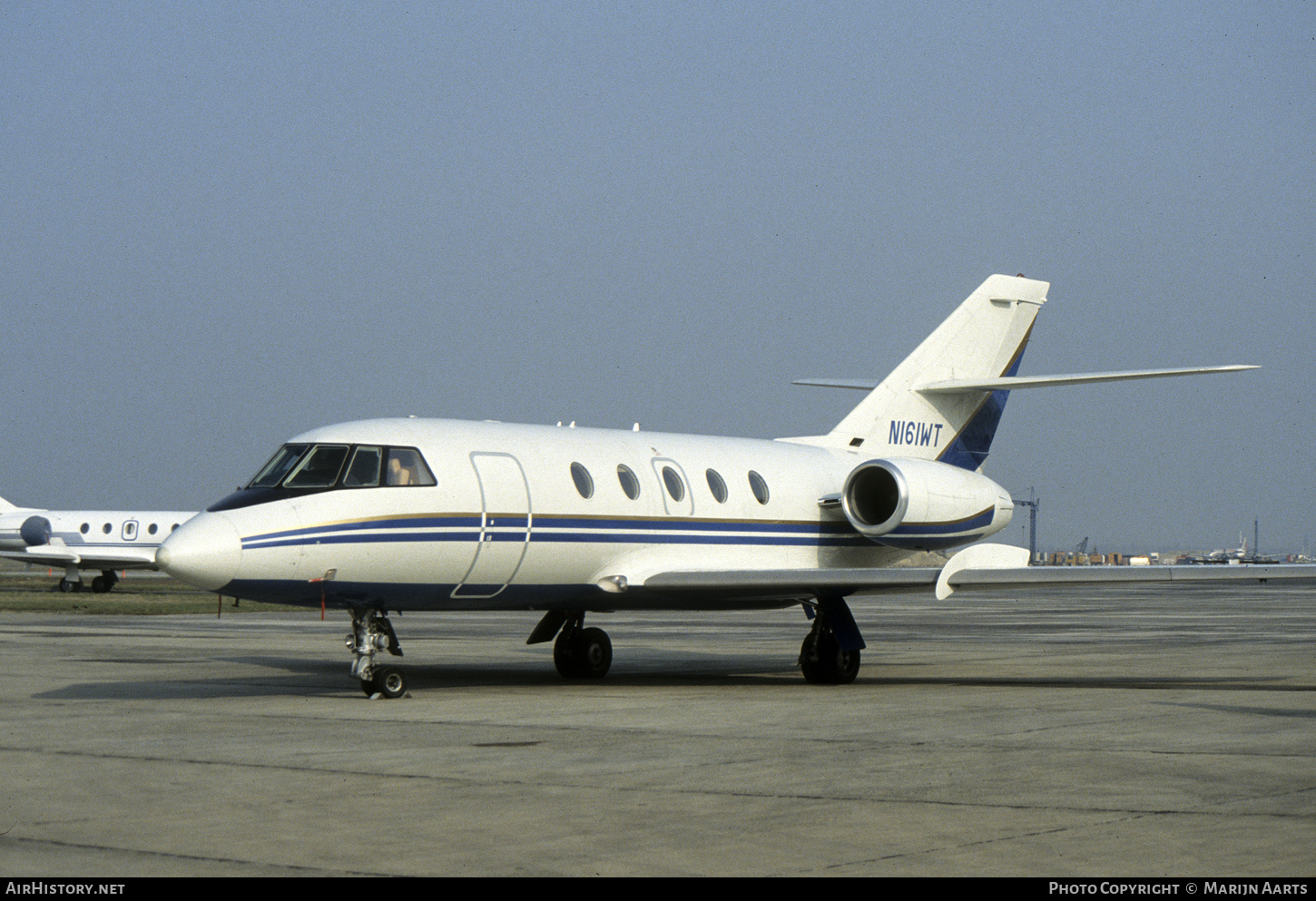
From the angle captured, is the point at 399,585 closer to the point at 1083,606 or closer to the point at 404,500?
the point at 404,500

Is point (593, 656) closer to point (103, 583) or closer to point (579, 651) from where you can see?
point (579, 651)

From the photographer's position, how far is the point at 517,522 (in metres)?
16.3

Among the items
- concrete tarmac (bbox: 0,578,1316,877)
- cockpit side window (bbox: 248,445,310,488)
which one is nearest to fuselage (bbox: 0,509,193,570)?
concrete tarmac (bbox: 0,578,1316,877)

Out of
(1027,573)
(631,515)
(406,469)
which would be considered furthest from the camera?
(631,515)

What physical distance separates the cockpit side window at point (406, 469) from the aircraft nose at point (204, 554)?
1910mm

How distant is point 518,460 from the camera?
16719 mm

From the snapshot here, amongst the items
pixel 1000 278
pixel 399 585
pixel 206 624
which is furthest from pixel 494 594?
pixel 206 624

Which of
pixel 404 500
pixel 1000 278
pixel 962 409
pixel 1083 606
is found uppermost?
pixel 1000 278

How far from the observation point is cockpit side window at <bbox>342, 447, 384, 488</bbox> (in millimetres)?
15180

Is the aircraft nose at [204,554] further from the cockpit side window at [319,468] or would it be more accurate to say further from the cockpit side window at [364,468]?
the cockpit side window at [364,468]

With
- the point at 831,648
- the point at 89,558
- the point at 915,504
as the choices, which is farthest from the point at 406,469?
the point at 89,558

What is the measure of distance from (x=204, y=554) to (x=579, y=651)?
630 centimetres

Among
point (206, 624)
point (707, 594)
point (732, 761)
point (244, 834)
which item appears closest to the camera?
point (244, 834)
